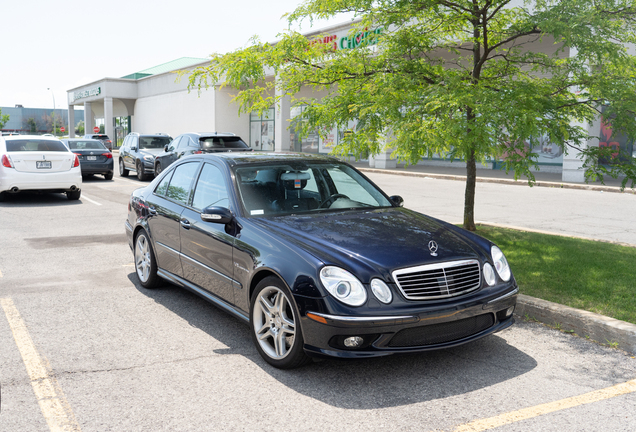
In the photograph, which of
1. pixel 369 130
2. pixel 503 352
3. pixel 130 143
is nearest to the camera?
pixel 503 352

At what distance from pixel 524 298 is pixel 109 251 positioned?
5765 millimetres

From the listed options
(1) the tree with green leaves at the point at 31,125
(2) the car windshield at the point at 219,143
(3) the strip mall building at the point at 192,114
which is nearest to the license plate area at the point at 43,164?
(2) the car windshield at the point at 219,143

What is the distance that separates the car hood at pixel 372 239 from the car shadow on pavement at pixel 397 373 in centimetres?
74

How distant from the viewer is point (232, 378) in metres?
4.02

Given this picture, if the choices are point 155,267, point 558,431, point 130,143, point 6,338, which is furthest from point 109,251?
point 130,143

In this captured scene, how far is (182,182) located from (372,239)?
95.7 inches

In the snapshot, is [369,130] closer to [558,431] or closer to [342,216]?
[342,216]

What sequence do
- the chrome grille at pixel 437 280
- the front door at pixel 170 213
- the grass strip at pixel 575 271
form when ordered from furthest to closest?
the front door at pixel 170 213, the grass strip at pixel 575 271, the chrome grille at pixel 437 280

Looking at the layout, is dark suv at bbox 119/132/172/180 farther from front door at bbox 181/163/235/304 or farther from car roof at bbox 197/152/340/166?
front door at bbox 181/163/235/304

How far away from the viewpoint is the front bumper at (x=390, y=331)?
3725mm

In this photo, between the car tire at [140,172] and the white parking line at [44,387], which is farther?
the car tire at [140,172]

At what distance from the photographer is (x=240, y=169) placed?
522 centimetres

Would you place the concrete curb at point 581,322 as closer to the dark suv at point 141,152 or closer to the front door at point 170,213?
the front door at point 170,213

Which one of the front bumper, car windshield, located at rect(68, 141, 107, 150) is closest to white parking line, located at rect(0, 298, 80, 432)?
the front bumper
